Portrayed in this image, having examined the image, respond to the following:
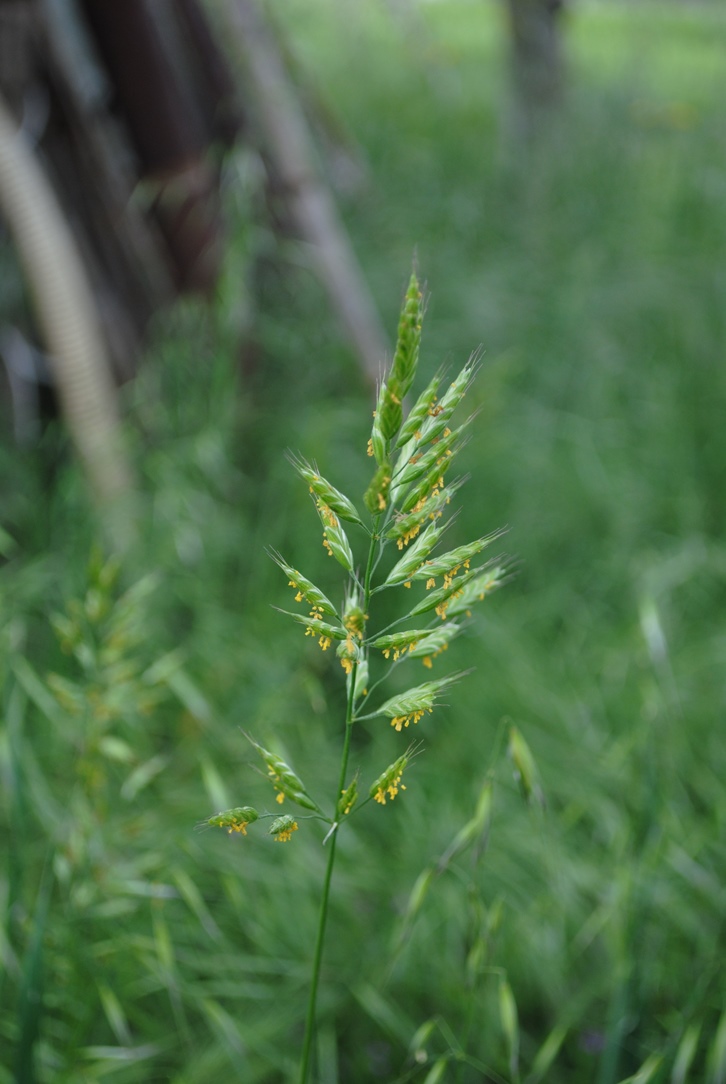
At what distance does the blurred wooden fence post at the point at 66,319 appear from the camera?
2578 millimetres

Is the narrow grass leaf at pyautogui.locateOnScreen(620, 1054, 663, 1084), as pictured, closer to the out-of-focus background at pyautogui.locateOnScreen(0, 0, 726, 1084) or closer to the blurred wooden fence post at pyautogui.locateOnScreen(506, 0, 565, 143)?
the out-of-focus background at pyautogui.locateOnScreen(0, 0, 726, 1084)

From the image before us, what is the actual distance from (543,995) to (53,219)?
2.26m

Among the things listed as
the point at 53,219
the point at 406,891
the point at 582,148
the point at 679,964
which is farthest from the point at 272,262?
the point at 679,964

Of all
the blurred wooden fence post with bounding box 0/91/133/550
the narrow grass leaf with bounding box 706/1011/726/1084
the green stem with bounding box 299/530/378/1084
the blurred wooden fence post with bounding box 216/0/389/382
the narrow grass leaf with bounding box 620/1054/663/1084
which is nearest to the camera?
the green stem with bounding box 299/530/378/1084

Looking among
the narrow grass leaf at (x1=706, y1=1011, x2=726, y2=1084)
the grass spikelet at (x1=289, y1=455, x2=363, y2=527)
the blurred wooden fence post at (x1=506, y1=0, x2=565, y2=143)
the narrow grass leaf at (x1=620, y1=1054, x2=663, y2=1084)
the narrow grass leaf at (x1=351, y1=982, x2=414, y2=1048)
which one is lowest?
the narrow grass leaf at (x1=351, y1=982, x2=414, y2=1048)

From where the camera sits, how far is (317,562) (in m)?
2.61

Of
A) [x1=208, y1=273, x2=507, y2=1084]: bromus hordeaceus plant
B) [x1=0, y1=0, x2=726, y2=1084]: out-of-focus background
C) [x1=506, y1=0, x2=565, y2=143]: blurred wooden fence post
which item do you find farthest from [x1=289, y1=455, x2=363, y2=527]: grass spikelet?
[x1=506, y1=0, x2=565, y2=143]: blurred wooden fence post

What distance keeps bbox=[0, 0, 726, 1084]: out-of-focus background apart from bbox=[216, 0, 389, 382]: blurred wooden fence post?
13 mm

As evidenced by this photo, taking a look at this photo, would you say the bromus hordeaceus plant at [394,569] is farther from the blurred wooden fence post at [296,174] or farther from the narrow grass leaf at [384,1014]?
the blurred wooden fence post at [296,174]

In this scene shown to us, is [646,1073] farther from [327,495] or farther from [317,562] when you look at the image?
[317,562]

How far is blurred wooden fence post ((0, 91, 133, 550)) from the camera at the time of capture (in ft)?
8.46

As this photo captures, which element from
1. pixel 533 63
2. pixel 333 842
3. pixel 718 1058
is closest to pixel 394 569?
pixel 333 842

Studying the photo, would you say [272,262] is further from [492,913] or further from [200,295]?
[492,913]

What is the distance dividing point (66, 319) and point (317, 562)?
3.24 ft
